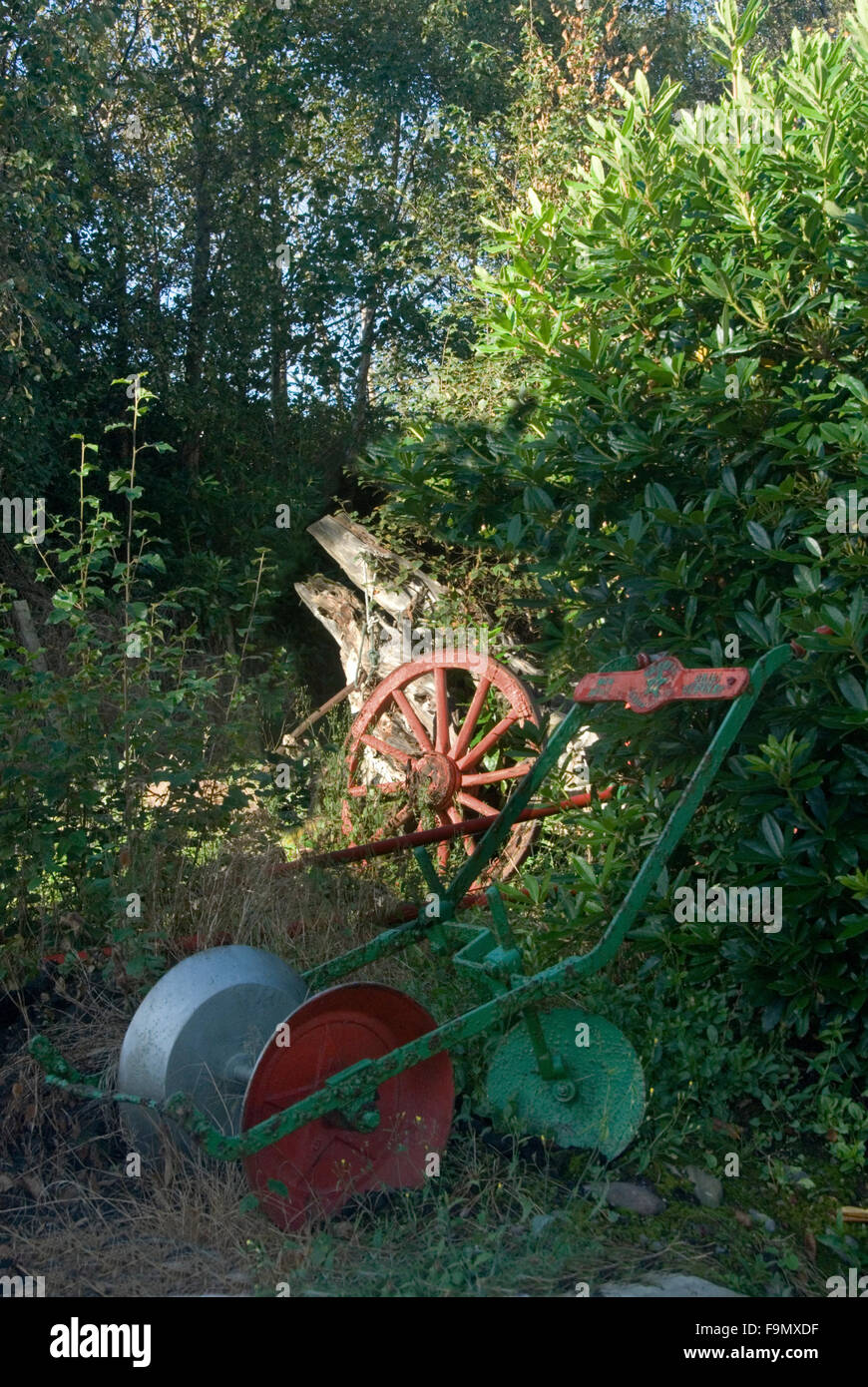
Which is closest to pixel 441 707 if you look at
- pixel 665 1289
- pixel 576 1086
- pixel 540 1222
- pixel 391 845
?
pixel 391 845

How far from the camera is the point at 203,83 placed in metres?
10.6

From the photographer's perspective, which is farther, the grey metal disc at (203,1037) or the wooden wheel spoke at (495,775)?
the wooden wheel spoke at (495,775)

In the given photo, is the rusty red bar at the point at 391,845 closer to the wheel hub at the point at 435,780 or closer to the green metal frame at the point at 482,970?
the green metal frame at the point at 482,970

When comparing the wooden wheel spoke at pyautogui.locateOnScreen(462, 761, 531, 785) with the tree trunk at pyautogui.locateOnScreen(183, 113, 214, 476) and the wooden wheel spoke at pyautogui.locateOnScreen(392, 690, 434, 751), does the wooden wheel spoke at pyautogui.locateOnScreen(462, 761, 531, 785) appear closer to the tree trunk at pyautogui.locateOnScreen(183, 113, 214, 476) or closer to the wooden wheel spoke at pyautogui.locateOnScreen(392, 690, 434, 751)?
the wooden wheel spoke at pyautogui.locateOnScreen(392, 690, 434, 751)

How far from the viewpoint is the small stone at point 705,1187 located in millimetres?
3414

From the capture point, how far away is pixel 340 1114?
3.20 metres

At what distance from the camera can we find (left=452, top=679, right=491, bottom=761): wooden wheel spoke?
6738 mm

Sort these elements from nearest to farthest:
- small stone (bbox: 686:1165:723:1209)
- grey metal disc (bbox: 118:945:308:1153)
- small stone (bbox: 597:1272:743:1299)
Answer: small stone (bbox: 597:1272:743:1299) → grey metal disc (bbox: 118:945:308:1153) → small stone (bbox: 686:1165:723:1209)

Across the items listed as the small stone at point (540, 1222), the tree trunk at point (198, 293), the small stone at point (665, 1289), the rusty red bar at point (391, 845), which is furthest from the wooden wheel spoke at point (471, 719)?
the tree trunk at point (198, 293)

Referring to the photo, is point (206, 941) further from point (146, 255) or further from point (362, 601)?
point (146, 255)

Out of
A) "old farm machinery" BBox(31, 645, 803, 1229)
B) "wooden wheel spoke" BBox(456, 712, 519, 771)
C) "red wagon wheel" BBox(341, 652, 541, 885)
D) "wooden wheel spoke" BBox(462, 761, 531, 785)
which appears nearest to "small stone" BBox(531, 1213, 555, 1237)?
"old farm machinery" BBox(31, 645, 803, 1229)

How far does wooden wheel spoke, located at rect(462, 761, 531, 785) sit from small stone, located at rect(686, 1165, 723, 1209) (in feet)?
9.91

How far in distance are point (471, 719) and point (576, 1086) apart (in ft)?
11.2

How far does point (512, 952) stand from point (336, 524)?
5.68 metres
